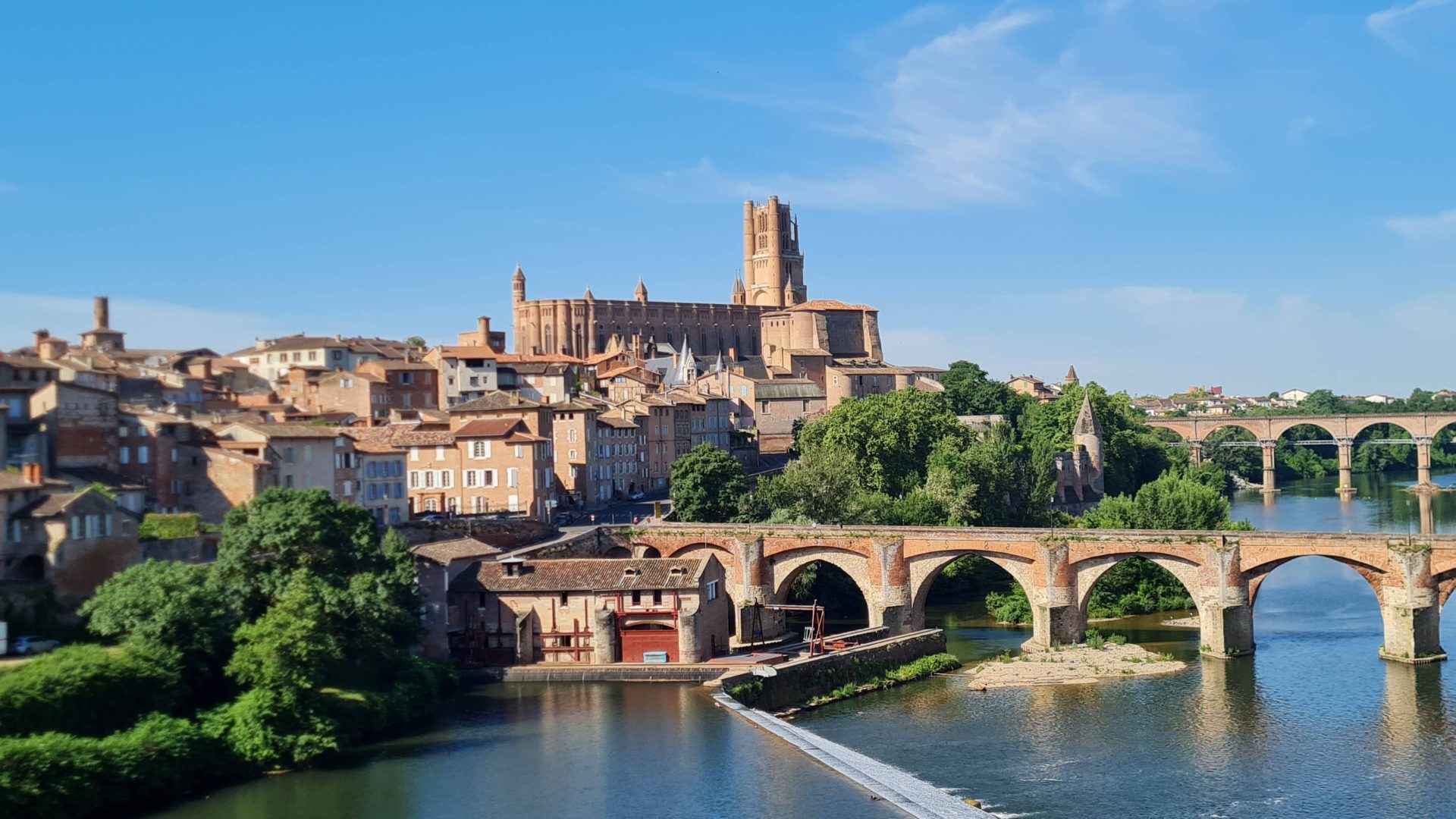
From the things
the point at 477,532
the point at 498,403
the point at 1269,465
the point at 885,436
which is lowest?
the point at 477,532

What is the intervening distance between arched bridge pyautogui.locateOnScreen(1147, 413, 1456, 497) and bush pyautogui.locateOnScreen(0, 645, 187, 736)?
282 ft

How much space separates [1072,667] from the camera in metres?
41.5

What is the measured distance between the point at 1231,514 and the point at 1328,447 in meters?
47.7

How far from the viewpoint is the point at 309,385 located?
64.4m

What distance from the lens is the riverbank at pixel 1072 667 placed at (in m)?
40.2

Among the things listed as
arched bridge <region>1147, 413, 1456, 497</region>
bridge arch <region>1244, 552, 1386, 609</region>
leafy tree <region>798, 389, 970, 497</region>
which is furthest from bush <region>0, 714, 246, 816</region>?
arched bridge <region>1147, 413, 1456, 497</region>

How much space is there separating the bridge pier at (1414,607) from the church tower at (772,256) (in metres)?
88.9

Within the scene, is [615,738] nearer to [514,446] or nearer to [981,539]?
[981,539]

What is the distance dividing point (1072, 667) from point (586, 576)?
13.7 meters

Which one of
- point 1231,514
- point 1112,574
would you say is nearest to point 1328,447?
point 1231,514

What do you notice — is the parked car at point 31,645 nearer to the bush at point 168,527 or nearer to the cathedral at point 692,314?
the bush at point 168,527

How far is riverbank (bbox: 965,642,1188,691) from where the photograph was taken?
40250mm

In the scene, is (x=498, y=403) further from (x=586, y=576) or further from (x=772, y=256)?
(x=772, y=256)

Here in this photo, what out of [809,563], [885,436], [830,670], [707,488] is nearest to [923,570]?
[809,563]
